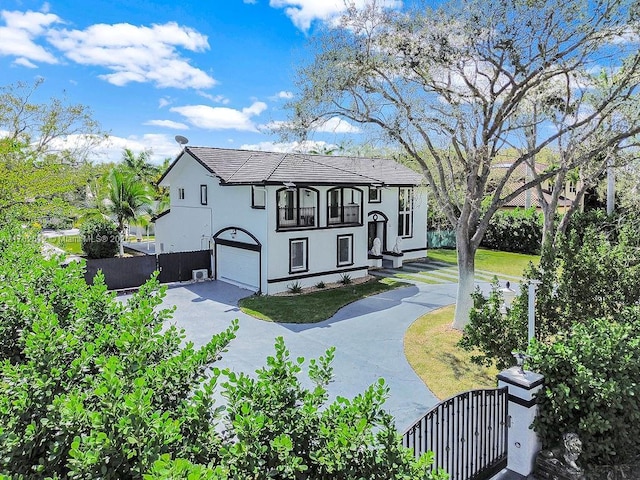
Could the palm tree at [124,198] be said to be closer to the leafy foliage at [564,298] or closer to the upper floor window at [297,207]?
the upper floor window at [297,207]

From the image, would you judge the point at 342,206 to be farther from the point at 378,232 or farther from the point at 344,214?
the point at 378,232

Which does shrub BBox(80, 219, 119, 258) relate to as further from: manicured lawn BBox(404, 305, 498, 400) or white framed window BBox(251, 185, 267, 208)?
manicured lawn BBox(404, 305, 498, 400)

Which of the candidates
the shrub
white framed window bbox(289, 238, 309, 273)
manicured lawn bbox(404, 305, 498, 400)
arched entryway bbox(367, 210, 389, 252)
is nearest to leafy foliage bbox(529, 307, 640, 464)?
manicured lawn bbox(404, 305, 498, 400)

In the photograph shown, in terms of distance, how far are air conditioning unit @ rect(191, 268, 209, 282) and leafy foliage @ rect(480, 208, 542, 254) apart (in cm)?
2211

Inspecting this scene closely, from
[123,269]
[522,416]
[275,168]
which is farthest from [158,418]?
[123,269]

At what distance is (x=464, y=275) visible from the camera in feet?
44.7

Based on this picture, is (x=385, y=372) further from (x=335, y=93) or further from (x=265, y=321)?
(x=335, y=93)

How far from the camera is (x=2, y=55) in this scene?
750 inches

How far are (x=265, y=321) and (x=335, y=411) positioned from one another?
12154 mm

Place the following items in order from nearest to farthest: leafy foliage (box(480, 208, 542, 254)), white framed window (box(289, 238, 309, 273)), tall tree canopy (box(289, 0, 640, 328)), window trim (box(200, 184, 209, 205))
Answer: tall tree canopy (box(289, 0, 640, 328)) → white framed window (box(289, 238, 309, 273)) → window trim (box(200, 184, 209, 205)) → leafy foliage (box(480, 208, 542, 254))

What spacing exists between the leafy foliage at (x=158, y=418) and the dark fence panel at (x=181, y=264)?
17.5 metres

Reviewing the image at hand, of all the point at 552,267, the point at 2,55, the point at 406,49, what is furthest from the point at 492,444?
the point at 2,55

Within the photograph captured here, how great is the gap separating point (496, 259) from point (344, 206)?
13.8m

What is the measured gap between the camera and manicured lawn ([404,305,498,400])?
1003 cm
